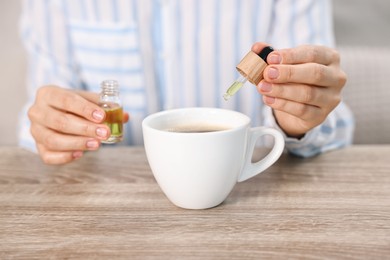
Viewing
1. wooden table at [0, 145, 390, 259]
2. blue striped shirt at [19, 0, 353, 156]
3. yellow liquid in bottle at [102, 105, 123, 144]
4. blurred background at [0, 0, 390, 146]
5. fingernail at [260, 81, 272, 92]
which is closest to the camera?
wooden table at [0, 145, 390, 259]

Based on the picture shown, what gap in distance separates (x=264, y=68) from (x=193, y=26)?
54cm

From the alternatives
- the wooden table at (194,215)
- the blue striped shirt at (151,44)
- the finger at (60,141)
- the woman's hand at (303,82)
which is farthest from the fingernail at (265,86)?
the blue striped shirt at (151,44)

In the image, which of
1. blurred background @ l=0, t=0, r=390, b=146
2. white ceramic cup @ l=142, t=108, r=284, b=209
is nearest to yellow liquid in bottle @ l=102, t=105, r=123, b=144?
white ceramic cup @ l=142, t=108, r=284, b=209

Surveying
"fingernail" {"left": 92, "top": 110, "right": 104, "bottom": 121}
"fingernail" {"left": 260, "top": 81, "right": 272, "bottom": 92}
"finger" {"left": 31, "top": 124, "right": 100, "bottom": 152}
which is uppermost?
"fingernail" {"left": 260, "top": 81, "right": 272, "bottom": 92}

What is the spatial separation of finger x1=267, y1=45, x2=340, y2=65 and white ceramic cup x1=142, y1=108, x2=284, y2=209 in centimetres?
9

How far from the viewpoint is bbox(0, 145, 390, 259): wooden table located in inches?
21.3

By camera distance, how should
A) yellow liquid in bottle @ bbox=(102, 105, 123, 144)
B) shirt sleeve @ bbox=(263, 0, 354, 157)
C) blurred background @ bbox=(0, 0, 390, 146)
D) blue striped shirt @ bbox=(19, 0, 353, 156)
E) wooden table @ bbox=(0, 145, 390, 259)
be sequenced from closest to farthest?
1. wooden table @ bbox=(0, 145, 390, 259)
2. yellow liquid in bottle @ bbox=(102, 105, 123, 144)
3. shirt sleeve @ bbox=(263, 0, 354, 157)
4. blue striped shirt @ bbox=(19, 0, 353, 156)
5. blurred background @ bbox=(0, 0, 390, 146)

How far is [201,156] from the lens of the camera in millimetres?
591

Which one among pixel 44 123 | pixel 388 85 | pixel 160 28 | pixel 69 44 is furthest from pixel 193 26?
pixel 388 85

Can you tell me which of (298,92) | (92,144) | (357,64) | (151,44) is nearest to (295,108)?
(298,92)

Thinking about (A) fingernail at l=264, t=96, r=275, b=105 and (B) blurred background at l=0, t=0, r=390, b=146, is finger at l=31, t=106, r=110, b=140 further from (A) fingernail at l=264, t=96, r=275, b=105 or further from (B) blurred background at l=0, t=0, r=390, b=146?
(B) blurred background at l=0, t=0, r=390, b=146

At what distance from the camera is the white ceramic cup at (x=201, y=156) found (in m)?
0.59

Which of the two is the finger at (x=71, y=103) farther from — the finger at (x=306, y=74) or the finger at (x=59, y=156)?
the finger at (x=306, y=74)

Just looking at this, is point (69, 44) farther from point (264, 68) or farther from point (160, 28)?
point (264, 68)
